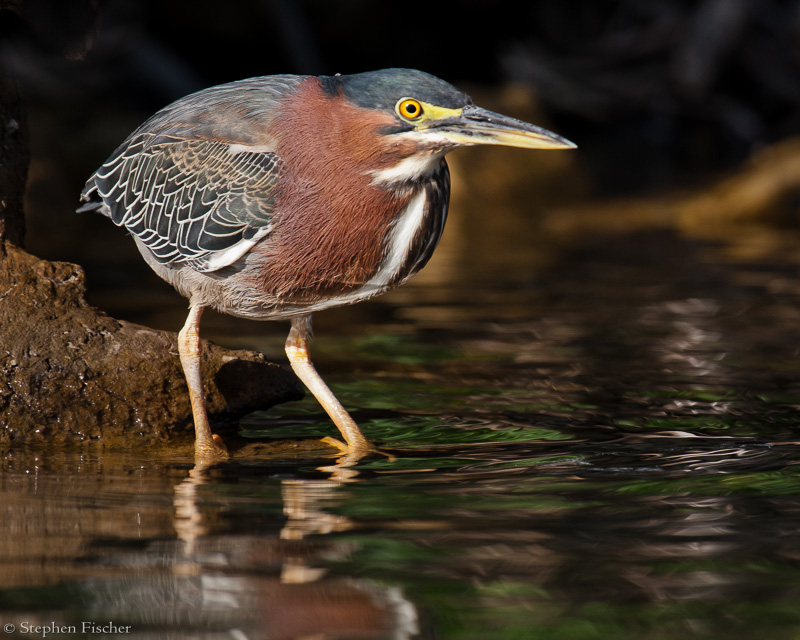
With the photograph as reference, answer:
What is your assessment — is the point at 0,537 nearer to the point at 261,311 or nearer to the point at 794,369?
the point at 261,311

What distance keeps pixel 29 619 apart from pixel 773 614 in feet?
6.76

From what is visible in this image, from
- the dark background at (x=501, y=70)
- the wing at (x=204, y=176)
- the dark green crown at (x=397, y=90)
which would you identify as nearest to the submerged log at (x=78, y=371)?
the wing at (x=204, y=176)

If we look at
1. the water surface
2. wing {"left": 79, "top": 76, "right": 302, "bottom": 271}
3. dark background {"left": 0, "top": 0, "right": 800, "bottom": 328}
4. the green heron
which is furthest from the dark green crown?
dark background {"left": 0, "top": 0, "right": 800, "bottom": 328}

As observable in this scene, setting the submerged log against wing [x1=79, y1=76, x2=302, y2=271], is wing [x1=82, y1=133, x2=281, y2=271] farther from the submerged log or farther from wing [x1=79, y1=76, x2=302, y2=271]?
the submerged log

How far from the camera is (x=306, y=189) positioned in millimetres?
5223

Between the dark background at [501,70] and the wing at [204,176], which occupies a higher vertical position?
the dark background at [501,70]

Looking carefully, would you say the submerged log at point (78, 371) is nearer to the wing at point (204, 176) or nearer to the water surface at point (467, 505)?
the water surface at point (467, 505)

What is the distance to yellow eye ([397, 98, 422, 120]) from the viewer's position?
16.0ft

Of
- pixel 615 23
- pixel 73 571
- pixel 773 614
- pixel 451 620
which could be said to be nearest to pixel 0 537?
pixel 73 571

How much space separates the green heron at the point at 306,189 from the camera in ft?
16.2

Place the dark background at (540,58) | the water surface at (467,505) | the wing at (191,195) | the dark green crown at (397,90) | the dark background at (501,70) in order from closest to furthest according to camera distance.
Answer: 1. the water surface at (467,505)
2. the dark green crown at (397,90)
3. the wing at (191,195)
4. the dark background at (501,70)
5. the dark background at (540,58)

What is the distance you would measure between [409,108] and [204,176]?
48.7 inches

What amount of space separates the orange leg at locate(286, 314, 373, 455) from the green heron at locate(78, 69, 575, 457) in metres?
0.01

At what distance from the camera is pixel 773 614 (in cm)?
328
